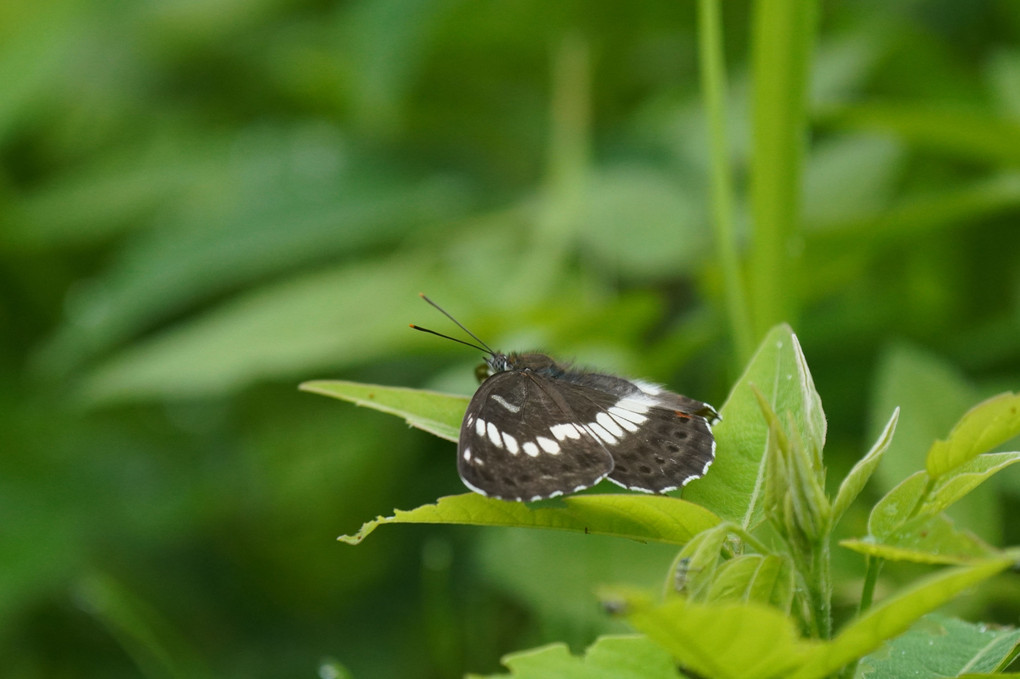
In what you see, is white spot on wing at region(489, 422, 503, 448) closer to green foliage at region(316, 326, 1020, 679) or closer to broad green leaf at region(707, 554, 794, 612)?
green foliage at region(316, 326, 1020, 679)

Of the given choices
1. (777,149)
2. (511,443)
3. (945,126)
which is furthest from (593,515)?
(945,126)

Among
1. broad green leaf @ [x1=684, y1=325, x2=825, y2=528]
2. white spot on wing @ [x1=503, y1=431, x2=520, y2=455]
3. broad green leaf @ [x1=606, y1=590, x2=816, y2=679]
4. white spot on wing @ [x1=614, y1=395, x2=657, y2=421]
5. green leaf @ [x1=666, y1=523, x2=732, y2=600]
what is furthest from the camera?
white spot on wing @ [x1=614, y1=395, x2=657, y2=421]

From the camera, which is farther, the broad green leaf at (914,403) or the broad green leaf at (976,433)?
the broad green leaf at (914,403)

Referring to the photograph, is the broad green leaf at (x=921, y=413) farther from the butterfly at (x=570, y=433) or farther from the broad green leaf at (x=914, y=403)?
the butterfly at (x=570, y=433)

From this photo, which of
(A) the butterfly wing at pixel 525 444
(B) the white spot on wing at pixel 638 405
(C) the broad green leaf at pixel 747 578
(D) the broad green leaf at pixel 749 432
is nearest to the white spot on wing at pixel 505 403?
(A) the butterfly wing at pixel 525 444

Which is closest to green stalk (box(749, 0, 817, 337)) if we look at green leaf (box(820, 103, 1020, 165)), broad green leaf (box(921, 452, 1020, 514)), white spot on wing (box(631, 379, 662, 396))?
white spot on wing (box(631, 379, 662, 396))

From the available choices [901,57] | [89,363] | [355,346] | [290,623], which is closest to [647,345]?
[355,346]
